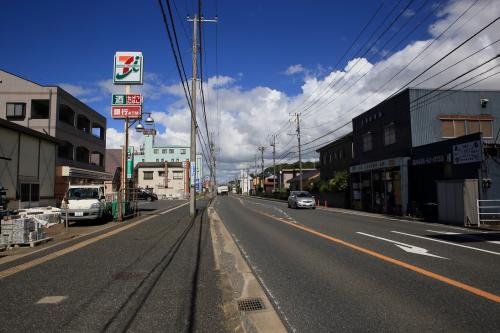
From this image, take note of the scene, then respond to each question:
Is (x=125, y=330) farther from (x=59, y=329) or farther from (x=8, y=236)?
(x=8, y=236)

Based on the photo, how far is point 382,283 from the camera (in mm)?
6316

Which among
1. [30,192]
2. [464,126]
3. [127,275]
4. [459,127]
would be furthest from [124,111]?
[464,126]

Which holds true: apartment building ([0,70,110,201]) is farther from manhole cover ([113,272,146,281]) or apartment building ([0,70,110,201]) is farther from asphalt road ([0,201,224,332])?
manhole cover ([113,272,146,281])

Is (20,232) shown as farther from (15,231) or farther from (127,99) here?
(127,99)

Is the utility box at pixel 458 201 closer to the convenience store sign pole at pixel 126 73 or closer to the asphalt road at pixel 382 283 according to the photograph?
the asphalt road at pixel 382 283

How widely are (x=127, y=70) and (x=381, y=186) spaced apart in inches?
803

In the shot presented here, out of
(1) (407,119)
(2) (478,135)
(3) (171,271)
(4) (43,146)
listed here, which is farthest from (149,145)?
(3) (171,271)

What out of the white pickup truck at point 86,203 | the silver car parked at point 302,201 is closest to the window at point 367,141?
the silver car parked at point 302,201

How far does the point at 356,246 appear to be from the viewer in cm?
1045

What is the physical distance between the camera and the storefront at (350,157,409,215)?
2559cm

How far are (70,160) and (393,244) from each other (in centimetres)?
3222

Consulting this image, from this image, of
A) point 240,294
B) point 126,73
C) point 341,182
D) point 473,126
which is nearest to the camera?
point 240,294

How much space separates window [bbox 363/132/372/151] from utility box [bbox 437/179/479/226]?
42.8ft

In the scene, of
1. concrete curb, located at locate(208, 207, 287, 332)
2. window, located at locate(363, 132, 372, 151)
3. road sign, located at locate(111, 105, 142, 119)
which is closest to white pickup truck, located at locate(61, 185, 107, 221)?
road sign, located at locate(111, 105, 142, 119)
